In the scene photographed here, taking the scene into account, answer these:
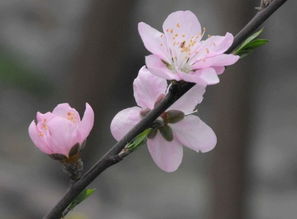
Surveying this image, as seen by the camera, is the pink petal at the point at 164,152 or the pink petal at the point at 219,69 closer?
the pink petal at the point at 219,69

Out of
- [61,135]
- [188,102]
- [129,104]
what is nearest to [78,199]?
[61,135]

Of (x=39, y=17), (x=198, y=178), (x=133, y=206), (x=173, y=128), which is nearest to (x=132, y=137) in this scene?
(x=173, y=128)

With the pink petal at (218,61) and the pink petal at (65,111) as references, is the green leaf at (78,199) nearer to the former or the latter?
the pink petal at (65,111)

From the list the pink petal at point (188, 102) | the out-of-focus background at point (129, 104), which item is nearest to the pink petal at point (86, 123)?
the pink petal at point (188, 102)

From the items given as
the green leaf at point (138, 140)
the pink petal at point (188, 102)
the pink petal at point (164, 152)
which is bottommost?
the pink petal at point (164, 152)

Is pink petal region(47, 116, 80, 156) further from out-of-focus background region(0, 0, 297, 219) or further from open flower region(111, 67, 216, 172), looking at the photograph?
out-of-focus background region(0, 0, 297, 219)

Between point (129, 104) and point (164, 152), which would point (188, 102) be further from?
point (129, 104)

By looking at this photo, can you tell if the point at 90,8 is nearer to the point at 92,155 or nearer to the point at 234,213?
the point at 92,155
